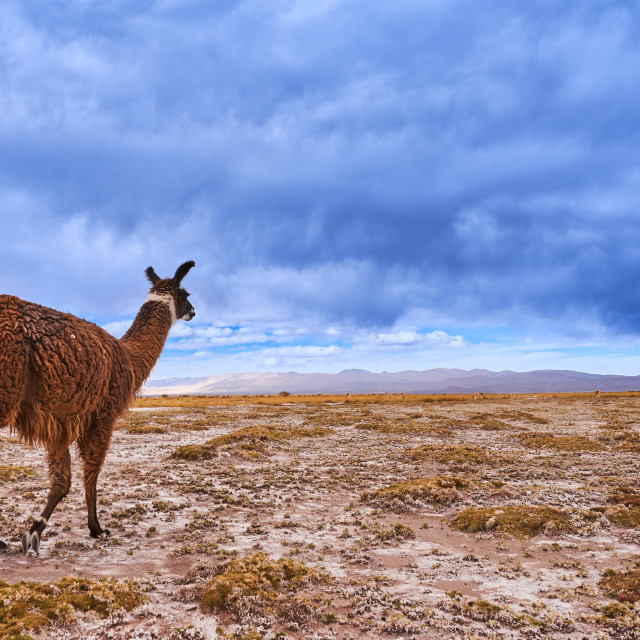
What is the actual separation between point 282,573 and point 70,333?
4.90m

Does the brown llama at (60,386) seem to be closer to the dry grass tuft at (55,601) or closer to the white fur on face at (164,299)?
the white fur on face at (164,299)

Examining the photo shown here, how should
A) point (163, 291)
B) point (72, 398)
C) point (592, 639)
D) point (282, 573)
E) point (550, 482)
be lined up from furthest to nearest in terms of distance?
point (550, 482)
point (163, 291)
point (72, 398)
point (282, 573)
point (592, 639)

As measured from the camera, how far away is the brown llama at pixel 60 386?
5922mm

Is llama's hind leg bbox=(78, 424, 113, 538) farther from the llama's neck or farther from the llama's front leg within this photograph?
the llama's neck

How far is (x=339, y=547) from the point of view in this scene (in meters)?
7.33

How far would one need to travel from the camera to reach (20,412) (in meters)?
6.31

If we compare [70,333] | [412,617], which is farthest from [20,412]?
[412,617]

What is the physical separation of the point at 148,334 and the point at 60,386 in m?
3.29

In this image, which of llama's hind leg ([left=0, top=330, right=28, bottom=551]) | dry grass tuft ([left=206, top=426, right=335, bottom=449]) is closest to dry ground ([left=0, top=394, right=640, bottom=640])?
llama's hind leg ([left=0, top=330, right=28, bottom=551])

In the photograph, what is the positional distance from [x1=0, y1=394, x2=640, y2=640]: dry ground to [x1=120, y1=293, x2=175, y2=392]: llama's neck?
3.14 m

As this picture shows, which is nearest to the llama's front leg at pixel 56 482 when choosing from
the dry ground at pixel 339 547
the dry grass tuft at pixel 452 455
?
the dry ground at pixel 339 547

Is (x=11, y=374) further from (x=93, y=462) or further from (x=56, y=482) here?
(x=93, y=462)

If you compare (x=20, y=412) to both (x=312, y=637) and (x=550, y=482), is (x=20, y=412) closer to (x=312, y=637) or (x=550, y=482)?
(x=312, y=637)

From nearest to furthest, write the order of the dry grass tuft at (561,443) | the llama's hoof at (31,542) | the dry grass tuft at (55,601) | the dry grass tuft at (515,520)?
the dry grass tuft at (55,601), the llama's hoof at (31,542), the dry grass tuft at (515,520), the dry grass tuft at (561,443)
